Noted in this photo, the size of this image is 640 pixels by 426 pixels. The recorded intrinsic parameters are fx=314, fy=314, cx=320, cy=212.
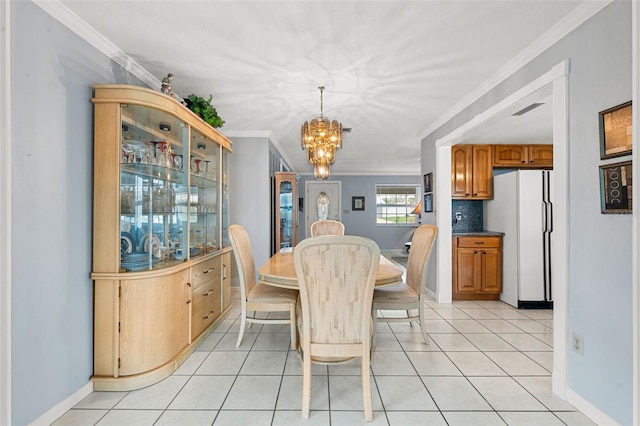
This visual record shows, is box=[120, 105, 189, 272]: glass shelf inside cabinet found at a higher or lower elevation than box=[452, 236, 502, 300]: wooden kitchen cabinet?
higher

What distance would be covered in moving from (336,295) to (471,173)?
143 inches

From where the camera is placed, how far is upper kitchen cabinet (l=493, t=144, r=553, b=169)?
15.1ft

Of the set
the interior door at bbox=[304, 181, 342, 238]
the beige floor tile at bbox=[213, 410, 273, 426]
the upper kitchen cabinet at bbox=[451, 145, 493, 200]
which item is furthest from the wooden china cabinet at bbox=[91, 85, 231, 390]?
the interior door at bbox=[304, 181, 342, 238]

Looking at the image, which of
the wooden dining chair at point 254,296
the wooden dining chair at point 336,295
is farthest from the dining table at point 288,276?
the wooden dining chair at point 336,295

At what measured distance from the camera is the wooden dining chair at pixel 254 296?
8.37ft

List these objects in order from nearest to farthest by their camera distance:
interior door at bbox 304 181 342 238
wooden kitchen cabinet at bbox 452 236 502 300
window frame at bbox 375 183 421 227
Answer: wooden kitchen cabinet at bbox 452 236 502 300
interior door at bbox 304 181 342 238
window frame at bbox 375 183 421 227

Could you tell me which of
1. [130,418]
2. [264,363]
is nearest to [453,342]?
[264,363]

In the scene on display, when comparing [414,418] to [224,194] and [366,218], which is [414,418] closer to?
[224,194]

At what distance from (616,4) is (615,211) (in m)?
1.09

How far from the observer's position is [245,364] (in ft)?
7.93

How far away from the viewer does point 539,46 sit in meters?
2.18

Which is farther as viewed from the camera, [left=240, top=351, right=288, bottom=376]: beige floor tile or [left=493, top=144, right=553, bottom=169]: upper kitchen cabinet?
[left=493, top=144, right=553, bottom=169]: upper kitchen cabinet

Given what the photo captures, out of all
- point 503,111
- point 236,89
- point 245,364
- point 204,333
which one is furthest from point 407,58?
point 204,333

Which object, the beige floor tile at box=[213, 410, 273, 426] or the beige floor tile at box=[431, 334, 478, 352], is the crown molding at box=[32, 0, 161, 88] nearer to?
the beige floor tile at box=[213, 410, 273, 426]
